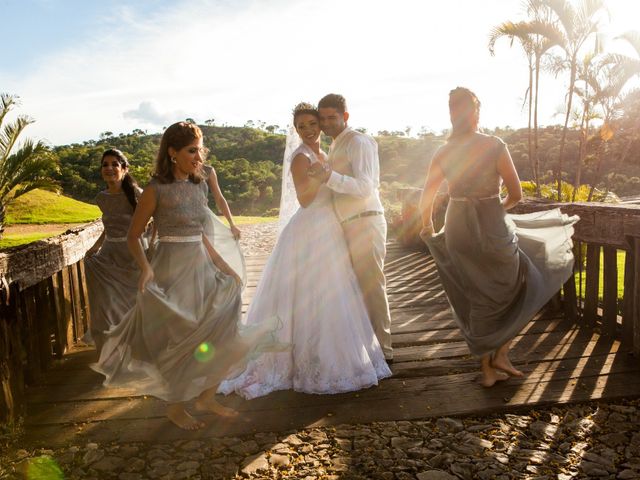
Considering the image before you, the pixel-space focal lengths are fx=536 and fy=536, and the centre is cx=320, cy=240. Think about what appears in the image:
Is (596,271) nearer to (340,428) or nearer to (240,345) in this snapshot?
(340,428)

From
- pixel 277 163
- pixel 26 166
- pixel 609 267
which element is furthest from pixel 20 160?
pixel 277 163

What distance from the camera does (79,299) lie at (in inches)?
225

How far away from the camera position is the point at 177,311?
10.9 ft

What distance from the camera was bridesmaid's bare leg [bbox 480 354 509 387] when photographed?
3963mm

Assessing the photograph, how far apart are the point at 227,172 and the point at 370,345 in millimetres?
52362

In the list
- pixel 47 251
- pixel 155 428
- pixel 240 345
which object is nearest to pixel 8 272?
pixel 47 251

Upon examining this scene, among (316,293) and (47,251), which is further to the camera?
(47,251)

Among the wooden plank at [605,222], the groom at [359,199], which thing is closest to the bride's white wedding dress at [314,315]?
the groom at [359,199]

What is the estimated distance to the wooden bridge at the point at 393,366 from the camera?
3590 mm

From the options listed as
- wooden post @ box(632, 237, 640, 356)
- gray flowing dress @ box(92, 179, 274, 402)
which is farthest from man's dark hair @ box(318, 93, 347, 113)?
wooden post @ box(632, 237, 640, 356)

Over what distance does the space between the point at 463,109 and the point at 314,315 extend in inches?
72.9

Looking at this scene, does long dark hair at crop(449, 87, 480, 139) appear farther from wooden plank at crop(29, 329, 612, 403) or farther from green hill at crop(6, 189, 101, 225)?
green hill at crop(6, 189, 101, 225)

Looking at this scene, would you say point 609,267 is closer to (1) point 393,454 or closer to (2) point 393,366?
(2) point 393,366

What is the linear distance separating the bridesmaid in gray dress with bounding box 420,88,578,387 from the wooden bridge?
0.39 metres
